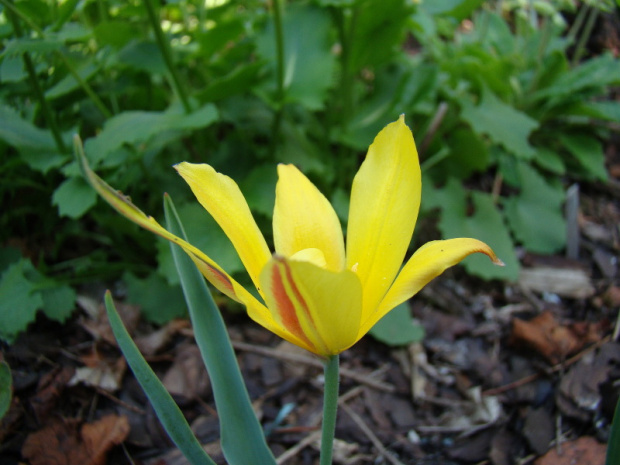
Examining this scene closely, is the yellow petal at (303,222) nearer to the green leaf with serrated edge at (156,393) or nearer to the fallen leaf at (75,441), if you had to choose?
the green leaf with serrated edge at (156,393)

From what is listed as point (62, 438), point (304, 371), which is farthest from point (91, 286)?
point (304, 371)

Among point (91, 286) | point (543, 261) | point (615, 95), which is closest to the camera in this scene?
point (91, 286)

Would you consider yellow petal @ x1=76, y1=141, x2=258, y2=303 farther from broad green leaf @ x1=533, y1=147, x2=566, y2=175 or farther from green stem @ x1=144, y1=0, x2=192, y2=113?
broad green leaf @ x1=533, y1=147, x2=566, y2=175

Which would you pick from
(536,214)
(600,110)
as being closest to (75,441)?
(536,214)

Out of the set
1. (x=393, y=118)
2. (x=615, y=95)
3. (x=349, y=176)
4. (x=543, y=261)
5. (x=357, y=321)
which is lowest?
(x=543, y=261)

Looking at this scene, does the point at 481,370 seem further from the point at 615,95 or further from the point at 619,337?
the point at 615,95

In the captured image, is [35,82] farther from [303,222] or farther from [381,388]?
[381,388]

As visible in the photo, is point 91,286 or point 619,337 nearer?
point 619,337
